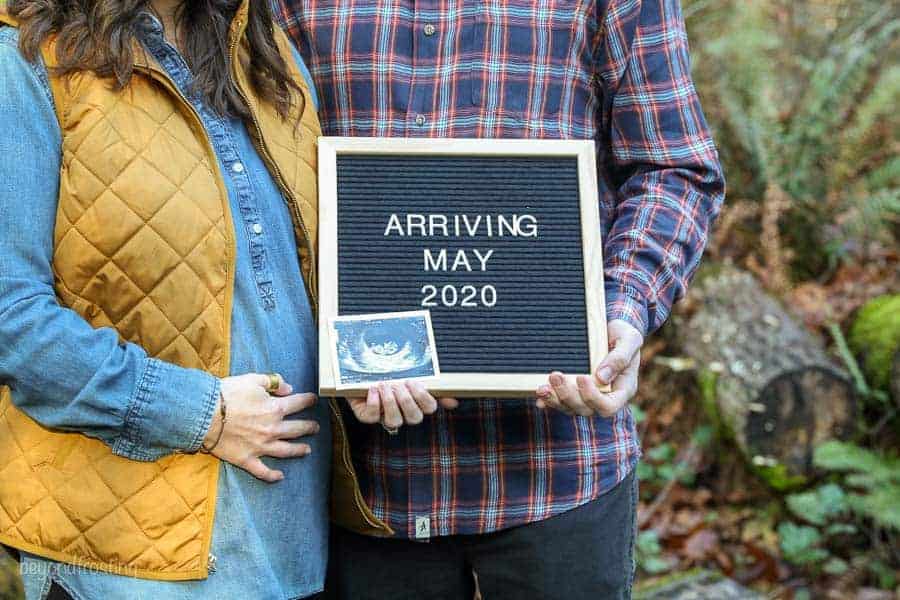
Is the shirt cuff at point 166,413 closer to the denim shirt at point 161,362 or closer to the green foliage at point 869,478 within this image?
the denim shirt at point 161,362

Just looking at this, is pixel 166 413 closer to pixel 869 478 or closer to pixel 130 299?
pixel 130 299

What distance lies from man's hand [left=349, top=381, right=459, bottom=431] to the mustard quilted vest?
0.26m

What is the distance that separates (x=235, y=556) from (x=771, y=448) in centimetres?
315

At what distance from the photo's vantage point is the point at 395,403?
1842mm

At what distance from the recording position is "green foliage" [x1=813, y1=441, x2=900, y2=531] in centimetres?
416

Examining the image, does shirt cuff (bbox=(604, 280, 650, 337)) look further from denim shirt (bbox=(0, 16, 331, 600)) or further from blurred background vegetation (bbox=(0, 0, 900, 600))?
blurred background vegetation (bbox=(0, 0, 900, 600))

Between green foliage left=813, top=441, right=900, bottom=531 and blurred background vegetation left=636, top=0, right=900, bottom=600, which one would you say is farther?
blurred background vegetation left=636, top=0, right=900, bottom=600

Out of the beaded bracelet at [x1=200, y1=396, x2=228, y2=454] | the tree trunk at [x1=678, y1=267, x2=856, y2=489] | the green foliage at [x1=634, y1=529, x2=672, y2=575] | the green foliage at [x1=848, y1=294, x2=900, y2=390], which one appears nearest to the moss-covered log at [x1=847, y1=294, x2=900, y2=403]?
the green foliage at [x1=848, y1=294, x2=900, y2=390]

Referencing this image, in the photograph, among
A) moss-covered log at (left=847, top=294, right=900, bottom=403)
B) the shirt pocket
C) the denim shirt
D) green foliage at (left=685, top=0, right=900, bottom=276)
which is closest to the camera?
the denim shirt

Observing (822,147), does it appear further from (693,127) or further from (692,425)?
(693,127)

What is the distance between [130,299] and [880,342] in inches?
155

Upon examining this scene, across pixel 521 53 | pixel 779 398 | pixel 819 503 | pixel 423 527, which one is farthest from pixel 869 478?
pixel 521 53

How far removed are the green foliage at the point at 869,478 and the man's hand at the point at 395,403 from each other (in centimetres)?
280

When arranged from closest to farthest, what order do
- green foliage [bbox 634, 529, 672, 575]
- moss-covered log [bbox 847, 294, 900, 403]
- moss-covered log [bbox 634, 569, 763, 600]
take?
moss-covered log [bbox 634, 569, 763, 600], green foliage [bbox 634, 529, 672, 575], moss-covered log [bbox 847, 294, 900, 403]
